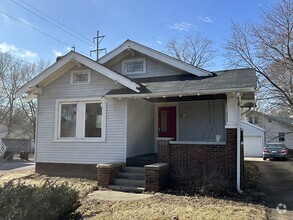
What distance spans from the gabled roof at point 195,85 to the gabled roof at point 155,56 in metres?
0.31

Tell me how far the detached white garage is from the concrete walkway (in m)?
30.2

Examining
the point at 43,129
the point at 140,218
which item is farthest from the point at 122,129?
the point at 140,218

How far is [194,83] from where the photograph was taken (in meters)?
10.9

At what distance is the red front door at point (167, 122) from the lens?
518 inches

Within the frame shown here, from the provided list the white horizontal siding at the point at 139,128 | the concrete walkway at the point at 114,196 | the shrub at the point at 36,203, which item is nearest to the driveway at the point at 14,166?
the white horizontal siding at the point at 139,128

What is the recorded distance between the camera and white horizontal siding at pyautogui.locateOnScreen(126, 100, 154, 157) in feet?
36.8

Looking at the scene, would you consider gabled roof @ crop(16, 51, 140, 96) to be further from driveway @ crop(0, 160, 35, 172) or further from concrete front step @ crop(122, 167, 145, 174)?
driveway @ crop(0, 160, 35, 172)

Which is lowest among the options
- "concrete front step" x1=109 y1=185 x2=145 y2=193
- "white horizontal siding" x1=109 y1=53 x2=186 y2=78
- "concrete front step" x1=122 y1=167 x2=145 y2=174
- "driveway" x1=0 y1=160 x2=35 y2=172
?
"driveway" x1=0 y1=160 x2=35 y2=172

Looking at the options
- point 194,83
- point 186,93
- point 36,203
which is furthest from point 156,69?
point 36,203

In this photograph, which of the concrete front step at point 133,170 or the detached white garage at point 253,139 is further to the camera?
the detached white garage at point 253,139

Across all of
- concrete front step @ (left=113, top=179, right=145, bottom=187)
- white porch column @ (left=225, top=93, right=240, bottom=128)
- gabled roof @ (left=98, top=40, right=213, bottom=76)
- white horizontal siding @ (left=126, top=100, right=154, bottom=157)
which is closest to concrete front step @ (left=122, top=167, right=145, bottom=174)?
concrete front step @ (left=113, top=179, right=145, bottom=187)

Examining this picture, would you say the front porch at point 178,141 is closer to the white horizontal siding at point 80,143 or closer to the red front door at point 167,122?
the red front door at point 167,122

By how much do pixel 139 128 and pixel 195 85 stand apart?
2.99 m

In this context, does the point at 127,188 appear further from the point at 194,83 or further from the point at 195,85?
the point at 194,83
